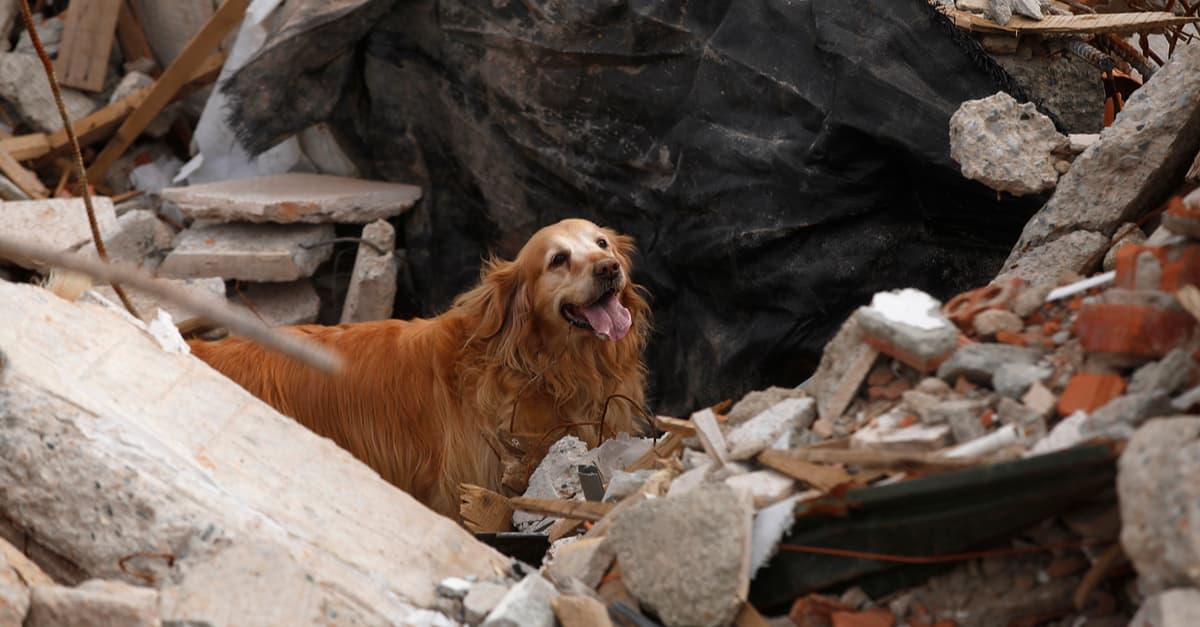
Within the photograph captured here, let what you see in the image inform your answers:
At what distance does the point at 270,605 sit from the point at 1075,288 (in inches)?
84.5

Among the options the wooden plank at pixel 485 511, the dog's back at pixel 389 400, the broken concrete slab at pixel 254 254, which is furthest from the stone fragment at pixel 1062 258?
the broken concrete slab at pixel 254 254

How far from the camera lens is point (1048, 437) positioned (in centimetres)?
280

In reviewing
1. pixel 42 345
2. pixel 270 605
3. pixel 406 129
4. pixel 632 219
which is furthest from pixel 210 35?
pixel 270 605

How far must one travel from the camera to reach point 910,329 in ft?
10.2

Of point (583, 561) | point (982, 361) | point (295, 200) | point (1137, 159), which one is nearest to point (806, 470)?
point (982, 361)

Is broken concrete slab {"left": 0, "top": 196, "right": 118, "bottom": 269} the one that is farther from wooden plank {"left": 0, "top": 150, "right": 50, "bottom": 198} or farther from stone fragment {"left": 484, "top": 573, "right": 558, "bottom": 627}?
stone fragment {"left": 484, "top": 573, "right": 558, "bottom": 627}

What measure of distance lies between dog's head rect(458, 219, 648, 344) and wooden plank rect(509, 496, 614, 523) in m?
1.56

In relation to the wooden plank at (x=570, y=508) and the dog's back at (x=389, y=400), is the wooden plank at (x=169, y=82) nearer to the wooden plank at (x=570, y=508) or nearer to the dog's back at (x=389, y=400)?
the dog's back at (x=389, y=400)

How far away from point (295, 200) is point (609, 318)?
328 centimetres

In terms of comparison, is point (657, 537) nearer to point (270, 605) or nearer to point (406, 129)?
point (270, 605)

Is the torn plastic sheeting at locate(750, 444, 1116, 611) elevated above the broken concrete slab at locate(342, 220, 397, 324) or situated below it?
above

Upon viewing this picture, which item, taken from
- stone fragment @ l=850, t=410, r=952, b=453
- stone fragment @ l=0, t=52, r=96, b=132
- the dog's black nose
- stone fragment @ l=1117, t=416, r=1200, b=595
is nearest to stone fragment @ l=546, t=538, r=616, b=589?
stone fragment @ l=850, t=410, r=952, b=453

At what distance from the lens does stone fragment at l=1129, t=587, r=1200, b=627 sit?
7.47 ft

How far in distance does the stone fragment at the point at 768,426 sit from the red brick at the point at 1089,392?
0.66m
